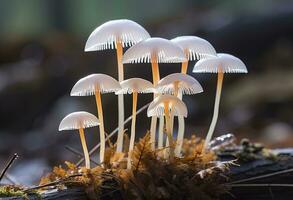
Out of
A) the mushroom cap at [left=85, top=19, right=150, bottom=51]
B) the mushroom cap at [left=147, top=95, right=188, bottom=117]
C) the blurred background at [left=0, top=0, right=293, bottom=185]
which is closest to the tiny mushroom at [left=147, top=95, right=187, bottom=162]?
the mushroom cap at [left=147, top=95, right=188, bottom=117]

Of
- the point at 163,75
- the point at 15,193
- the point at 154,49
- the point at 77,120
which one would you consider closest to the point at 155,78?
the point at 154,49

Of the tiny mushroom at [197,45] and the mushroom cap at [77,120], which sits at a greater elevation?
the tiny mushroom at [197,45]

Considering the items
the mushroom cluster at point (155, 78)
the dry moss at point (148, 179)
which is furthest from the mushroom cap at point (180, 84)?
the dry moss at point (148, 179)

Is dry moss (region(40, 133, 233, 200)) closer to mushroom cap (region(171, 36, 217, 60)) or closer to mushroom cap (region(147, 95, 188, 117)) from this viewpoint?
mushroom cap (region(147, 95, 188, 117))

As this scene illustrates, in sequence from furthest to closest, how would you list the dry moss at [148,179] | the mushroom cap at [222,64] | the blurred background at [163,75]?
the blurred background at [163,75], the mushroom cap at [222,64], the dry moss at [148,179]

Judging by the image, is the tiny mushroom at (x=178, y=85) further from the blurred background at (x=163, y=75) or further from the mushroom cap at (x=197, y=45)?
the blurred background at (x=163, y=75)

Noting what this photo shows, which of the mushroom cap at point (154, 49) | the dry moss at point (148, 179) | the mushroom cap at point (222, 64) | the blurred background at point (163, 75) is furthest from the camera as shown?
the blurred background at point (163, 75)

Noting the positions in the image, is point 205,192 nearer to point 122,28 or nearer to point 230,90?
point 122,28

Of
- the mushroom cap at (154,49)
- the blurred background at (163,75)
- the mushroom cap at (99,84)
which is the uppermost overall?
the mushroom cap at (154,49)
